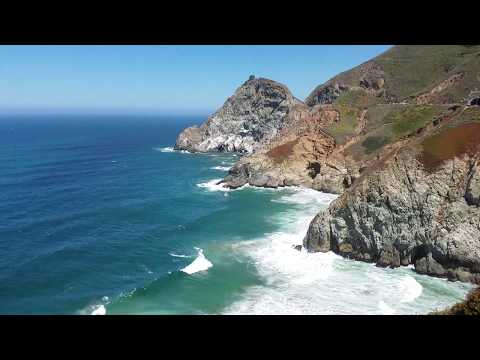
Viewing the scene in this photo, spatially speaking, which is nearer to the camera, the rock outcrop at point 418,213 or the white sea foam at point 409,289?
the white sea foam at point 409,289

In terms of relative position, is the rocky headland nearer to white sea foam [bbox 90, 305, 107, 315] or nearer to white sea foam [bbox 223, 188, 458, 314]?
white sea foam [bbox 223, 188, 458, 314]

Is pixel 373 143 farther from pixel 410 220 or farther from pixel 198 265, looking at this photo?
pixel 198 265

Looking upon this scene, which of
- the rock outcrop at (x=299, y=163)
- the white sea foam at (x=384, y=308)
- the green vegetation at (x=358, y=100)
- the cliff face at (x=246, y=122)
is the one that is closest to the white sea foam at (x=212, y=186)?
the rock outcrop at (x=299, y=163)

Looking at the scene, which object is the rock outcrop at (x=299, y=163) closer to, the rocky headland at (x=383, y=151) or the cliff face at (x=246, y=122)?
the rocky headland at (x=383, y=151)

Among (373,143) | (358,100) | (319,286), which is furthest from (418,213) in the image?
(358,100)
